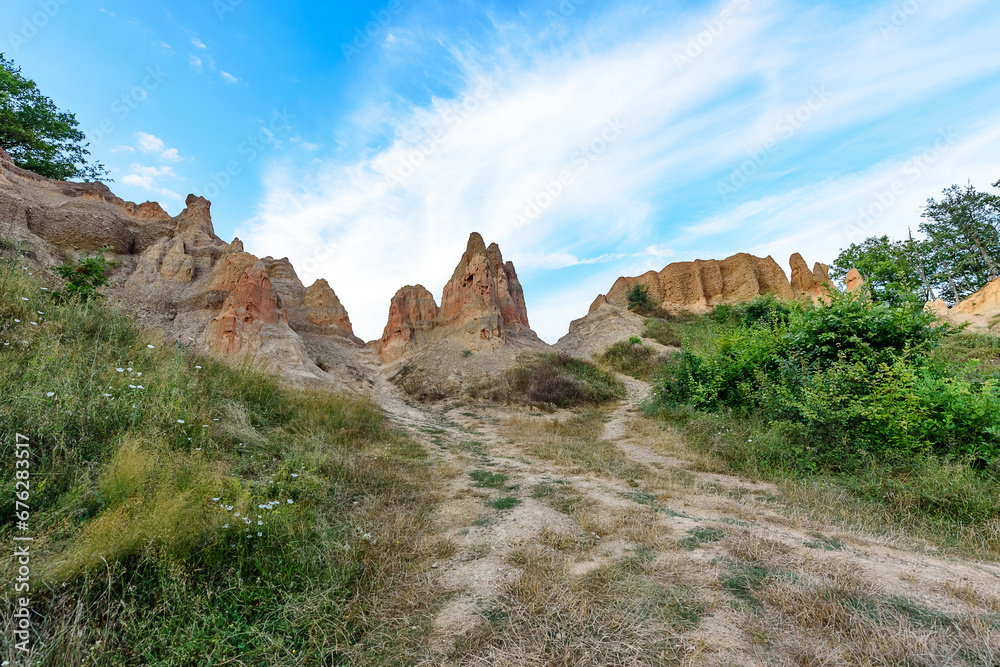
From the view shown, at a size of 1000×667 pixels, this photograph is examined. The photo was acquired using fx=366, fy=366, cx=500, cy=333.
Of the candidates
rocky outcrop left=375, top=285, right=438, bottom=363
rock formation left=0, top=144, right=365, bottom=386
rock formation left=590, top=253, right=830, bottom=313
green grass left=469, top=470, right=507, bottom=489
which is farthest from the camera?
rock formation left=590, top=253, right=830, bottom=313

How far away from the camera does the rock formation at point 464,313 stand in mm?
22219

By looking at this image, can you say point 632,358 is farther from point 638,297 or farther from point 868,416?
point 868,416

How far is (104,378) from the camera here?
377 centimetres

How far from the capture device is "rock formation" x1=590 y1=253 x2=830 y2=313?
32.5 m

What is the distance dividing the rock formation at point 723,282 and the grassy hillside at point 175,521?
3584 centimetres

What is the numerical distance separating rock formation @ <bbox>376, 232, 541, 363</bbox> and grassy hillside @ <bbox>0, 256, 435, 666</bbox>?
17.4m

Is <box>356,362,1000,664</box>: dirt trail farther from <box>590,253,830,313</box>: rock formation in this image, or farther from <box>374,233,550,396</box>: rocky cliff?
<box>590,253,830,313</box>: rock formation

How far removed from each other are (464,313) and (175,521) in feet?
69.5

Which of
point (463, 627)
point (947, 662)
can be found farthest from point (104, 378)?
point (947, 662)

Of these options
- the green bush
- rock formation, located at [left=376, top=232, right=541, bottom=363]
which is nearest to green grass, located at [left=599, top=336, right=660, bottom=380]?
rock formation, located at [left=376, top=232, right=541, bottom=363]

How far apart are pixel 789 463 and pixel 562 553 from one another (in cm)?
428

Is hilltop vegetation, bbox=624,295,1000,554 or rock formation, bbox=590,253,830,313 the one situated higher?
rock formation, bbox=590,253,830,313

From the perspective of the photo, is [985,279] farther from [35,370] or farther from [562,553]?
[35,370]

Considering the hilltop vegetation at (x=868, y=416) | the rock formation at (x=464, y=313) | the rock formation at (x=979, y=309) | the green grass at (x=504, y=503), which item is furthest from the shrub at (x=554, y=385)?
the rock formation at (x=979, y=309)
